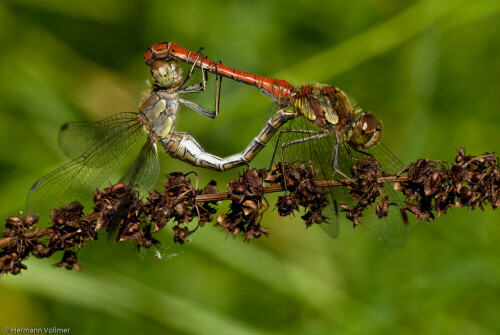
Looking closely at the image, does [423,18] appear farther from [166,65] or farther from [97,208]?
[97,208]

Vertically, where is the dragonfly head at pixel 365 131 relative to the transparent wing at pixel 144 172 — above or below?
above

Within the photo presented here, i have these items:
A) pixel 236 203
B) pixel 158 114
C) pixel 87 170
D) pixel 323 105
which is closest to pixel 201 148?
pixel 158 114

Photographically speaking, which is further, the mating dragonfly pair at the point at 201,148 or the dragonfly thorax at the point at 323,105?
the dragonfly thorax at the point at 323,105

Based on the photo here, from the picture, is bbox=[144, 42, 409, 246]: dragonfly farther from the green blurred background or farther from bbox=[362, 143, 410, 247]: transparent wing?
the green blurred background

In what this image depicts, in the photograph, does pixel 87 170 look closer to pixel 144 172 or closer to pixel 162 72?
pixel 144 172

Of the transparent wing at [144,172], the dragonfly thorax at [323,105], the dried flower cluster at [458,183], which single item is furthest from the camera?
the dragonfly thorax at [323,105]

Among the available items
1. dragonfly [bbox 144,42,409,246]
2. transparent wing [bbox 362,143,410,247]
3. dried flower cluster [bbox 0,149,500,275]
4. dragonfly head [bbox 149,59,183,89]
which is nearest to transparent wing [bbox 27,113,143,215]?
dragonfly head [bbox 149,59,183,89]

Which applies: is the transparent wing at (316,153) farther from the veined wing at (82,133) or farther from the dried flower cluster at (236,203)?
the veined wing at (82,133)

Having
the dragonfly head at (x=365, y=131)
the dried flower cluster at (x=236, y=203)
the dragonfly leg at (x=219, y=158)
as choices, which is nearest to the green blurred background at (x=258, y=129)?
the dragonfly leg at (x=219, y=158)
